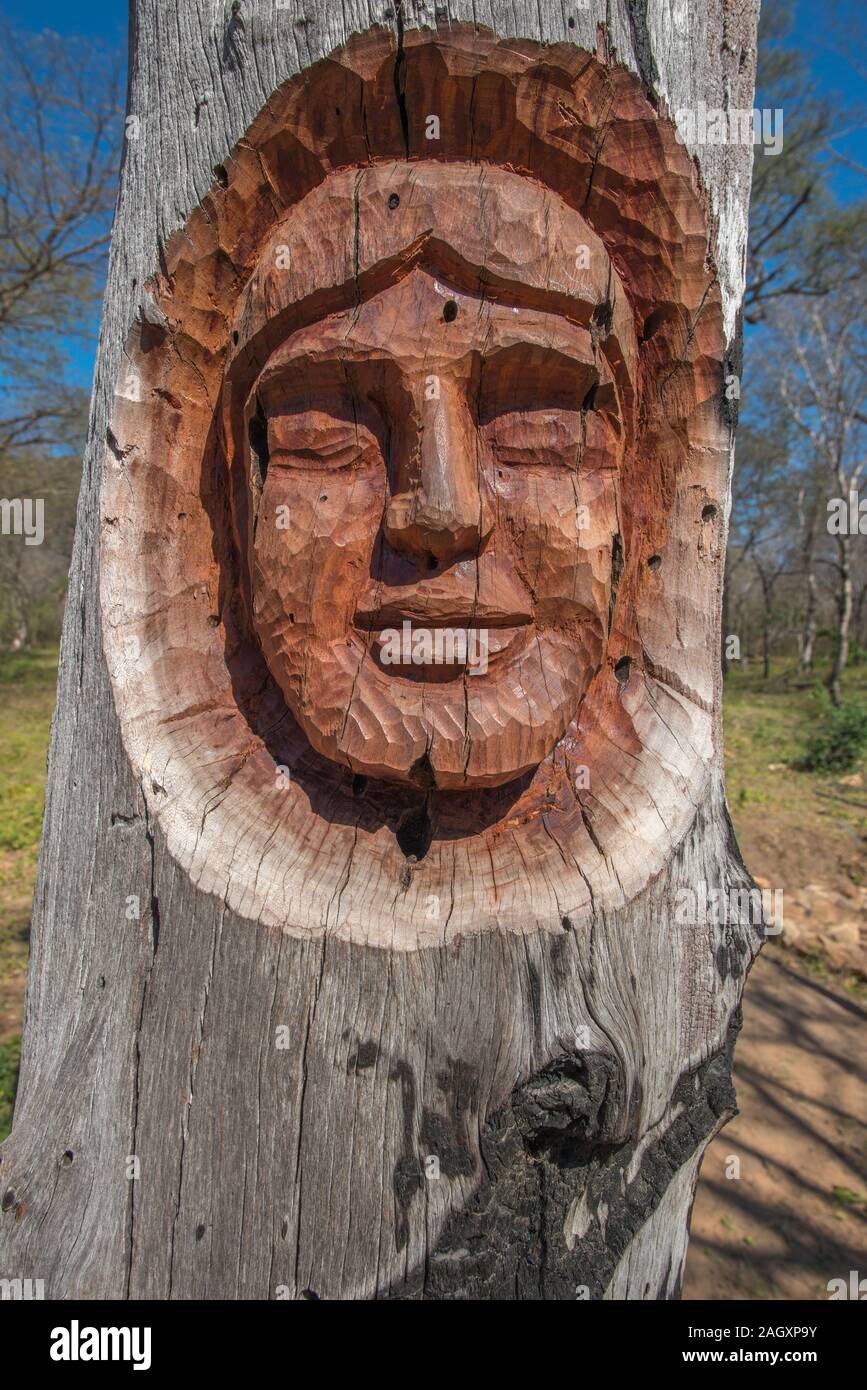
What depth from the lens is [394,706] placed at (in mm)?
1471

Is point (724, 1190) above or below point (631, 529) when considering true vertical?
below

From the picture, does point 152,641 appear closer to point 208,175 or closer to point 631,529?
point 208,175

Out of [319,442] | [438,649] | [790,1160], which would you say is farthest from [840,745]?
[319,442]

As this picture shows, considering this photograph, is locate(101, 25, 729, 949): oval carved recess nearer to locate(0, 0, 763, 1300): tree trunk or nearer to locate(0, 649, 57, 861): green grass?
locate(0, 0, 763, 1300): tree trunk

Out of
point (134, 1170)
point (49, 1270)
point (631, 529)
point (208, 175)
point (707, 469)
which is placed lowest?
point (49, 1270)

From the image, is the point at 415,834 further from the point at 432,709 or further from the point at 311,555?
the point at 311,555

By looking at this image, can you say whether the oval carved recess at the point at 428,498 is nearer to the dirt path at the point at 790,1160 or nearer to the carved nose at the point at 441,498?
the carved nose at the point at 441,498

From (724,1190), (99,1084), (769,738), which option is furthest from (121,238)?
(769,738)

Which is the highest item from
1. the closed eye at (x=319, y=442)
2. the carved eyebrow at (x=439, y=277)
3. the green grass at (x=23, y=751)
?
the carved eyebrow at (x=439, y=277)

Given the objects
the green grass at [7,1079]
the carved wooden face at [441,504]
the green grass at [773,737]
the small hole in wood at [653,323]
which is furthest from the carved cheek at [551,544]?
the green grass at [773,737]

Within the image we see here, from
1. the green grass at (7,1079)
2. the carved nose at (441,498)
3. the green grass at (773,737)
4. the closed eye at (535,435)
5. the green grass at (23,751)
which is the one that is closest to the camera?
the carved nose at (441,498)

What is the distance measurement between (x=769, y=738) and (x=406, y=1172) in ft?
33.6

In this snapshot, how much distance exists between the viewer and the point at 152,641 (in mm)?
1646

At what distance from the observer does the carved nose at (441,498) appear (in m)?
1.45
